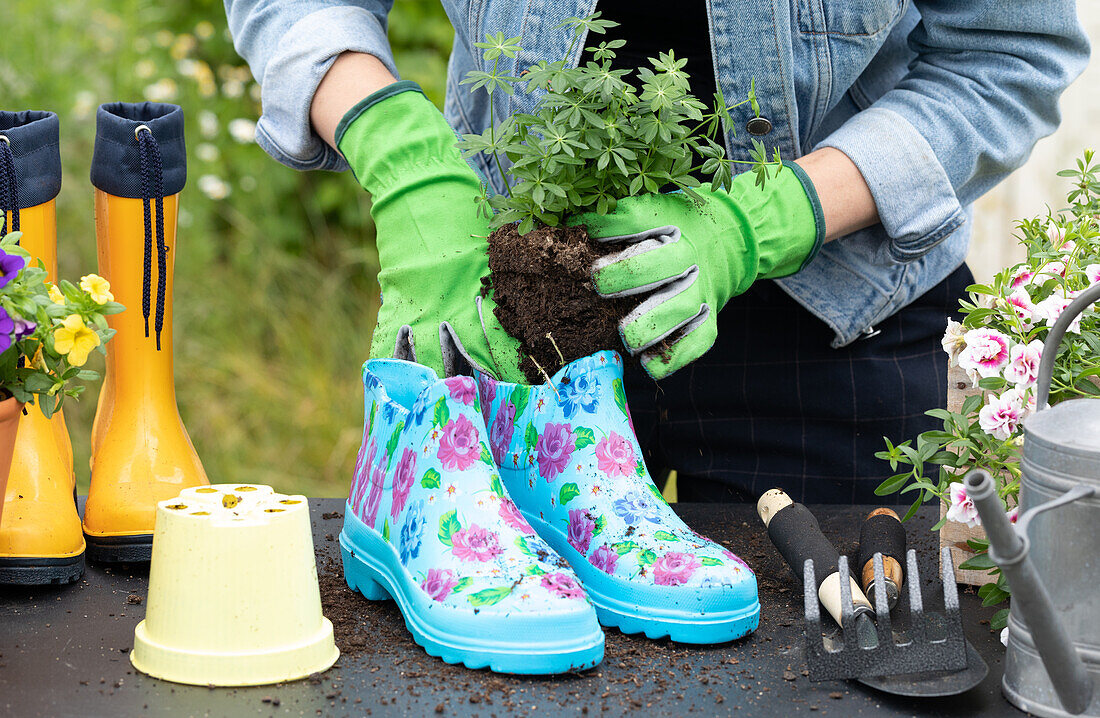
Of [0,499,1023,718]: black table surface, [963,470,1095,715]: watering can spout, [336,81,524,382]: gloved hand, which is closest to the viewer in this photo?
[963,470,1095,715]: watering can spout

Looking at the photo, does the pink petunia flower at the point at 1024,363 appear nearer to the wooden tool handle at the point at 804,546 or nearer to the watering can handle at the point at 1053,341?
the watering can handle at the point at 1053,341

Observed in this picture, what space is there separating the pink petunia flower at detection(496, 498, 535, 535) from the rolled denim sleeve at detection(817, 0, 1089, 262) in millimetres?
560

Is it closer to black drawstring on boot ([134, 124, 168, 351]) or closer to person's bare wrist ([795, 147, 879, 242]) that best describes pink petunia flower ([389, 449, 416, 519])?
black drawstring on boot ([134, 124, 168, 351])

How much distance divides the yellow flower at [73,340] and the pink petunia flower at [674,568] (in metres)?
0.49

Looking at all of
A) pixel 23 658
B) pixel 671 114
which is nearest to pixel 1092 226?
pixel 671 114

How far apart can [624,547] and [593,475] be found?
8 centimetres

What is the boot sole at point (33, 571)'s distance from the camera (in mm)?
917

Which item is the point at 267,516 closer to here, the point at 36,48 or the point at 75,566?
the point at 75,566

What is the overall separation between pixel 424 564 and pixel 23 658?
31cm

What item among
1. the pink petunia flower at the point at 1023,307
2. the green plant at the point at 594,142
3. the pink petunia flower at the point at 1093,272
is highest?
the green plant at the point at 594,142

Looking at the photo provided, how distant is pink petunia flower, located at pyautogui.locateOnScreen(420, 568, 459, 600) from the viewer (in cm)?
80

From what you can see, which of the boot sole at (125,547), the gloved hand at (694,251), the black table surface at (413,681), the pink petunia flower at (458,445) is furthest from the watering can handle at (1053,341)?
the boot sole at (125,547)

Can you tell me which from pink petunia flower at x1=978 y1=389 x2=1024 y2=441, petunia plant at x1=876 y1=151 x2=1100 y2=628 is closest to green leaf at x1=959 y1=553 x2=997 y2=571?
petunia plant at x1=876 y1=151 x2=1100 y2=628

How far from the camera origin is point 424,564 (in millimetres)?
833
